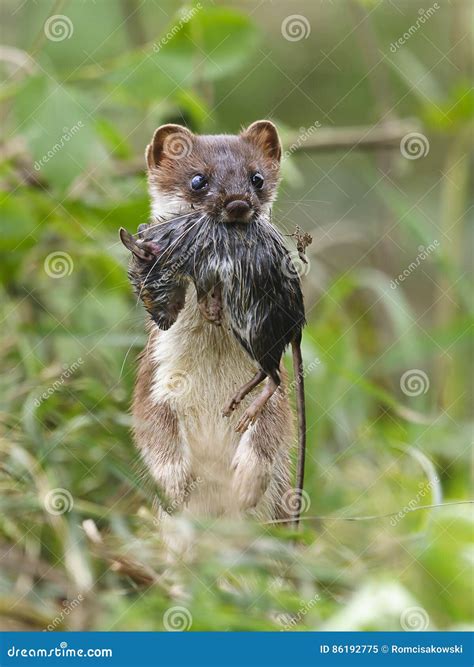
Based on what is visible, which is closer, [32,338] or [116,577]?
[116,577]

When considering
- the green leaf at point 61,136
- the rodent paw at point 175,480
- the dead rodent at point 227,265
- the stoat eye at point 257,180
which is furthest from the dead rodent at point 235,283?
the green leaf at point 61,136

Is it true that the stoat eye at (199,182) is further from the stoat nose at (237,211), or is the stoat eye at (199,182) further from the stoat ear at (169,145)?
the stoat nose at (237,211)

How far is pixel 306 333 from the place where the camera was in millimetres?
5516

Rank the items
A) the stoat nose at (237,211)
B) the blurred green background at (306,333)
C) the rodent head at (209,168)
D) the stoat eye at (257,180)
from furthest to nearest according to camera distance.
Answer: the blurred green background at (306,333) < the stoat eye at (257,180) < the rodent head at (209,168) < the stoat nose at (237,211)

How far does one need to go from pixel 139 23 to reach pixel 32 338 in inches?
109

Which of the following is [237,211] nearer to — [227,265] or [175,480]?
[227,265]

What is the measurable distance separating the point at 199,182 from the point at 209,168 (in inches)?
2.3

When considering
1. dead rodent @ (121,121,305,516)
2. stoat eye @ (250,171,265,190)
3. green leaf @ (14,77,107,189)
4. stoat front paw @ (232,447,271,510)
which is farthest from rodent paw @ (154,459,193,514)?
green leaf @ (14,77,107,189)

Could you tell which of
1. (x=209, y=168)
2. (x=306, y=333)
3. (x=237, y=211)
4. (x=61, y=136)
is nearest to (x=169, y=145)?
(x=209, y=168)

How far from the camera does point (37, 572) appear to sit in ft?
13.3

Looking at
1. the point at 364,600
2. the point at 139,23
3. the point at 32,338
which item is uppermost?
the point at 139,23

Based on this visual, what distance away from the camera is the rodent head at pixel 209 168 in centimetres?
330

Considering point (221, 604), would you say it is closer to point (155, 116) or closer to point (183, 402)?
point (183, 402)

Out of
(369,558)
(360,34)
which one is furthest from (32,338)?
(360,34)
